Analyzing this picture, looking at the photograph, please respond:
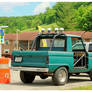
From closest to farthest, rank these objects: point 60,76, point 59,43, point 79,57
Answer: point 60,76 < point 59,43 < point 79,57

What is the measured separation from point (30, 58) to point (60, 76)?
4.74 ft

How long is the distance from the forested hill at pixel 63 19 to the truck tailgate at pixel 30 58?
239 ft

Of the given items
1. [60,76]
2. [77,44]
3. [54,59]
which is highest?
[77,44]

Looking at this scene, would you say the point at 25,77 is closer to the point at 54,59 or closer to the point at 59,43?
the point at 54,59

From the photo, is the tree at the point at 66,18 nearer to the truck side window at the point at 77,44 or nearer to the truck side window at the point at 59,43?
the truck side window at the point at 77,44

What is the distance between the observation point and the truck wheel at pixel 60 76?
40.4 feet

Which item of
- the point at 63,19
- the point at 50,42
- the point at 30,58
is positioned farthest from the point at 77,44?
the point at 63,19

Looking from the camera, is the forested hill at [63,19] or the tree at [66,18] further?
the tree at [66,18]

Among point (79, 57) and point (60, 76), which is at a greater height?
point (79, 57)

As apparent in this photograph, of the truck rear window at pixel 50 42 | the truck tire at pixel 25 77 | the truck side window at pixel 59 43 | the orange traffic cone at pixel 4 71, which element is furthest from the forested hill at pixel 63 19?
the orange traffic cone at pixel 4 71

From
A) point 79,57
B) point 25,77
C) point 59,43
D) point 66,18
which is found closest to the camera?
point 25,77

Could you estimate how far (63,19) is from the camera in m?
Answer: 127

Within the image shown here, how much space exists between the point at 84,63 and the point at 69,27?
10994 centimetres

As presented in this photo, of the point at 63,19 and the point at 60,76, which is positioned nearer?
the point at 60,76
